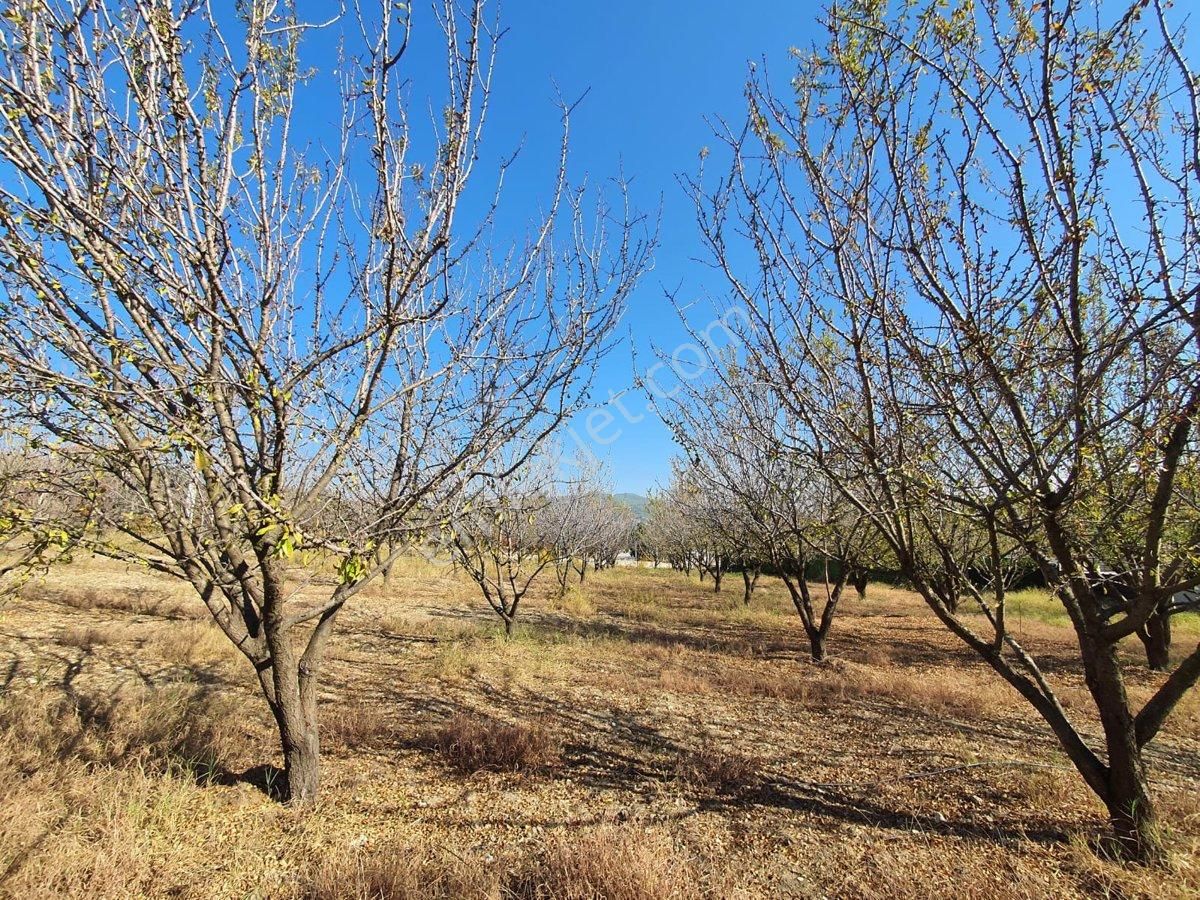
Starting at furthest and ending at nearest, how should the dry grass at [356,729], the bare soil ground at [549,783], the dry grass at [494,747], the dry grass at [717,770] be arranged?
the dry grass at [356,729], the dry grass at [494,747], the dry grass at [717,770], the bare soil ground at [549,783]

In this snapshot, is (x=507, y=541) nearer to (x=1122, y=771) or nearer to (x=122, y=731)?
(x=122, y=731)

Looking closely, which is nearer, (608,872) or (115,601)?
(608,872)

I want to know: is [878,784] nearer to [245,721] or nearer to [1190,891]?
[1190,891]

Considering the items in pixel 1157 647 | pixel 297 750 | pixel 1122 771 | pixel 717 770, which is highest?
pixel 1122 771

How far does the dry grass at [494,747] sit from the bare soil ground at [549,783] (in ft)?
0.08

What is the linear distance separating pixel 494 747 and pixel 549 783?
2.17ft

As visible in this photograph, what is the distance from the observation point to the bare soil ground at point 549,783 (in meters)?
2.56

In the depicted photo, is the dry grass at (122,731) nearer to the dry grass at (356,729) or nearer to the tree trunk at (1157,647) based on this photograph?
the dry grass at (356,729)

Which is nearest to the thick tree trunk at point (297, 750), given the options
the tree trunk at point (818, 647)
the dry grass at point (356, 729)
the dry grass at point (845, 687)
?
the dry grass at point (356, 729)

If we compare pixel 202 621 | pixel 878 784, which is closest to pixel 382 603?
pixel 202 621

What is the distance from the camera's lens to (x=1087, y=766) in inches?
115

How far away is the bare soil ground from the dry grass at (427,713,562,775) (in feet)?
0.08

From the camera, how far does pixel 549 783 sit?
383 centimetres

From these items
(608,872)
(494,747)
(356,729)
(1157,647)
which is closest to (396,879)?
(608,872)
